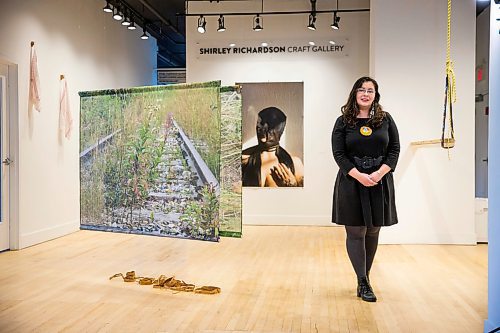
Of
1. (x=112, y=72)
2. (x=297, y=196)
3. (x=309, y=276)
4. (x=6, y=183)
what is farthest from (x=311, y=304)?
(x=112, y=72)

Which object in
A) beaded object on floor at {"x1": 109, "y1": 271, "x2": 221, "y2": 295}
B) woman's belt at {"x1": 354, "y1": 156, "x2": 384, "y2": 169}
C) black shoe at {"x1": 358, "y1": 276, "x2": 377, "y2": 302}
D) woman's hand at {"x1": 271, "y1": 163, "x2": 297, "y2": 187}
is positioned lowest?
beaded object on floor at {"x1": 109, "y1": 271, "x2": 221, "y2": 295}

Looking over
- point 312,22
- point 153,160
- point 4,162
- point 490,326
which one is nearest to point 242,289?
point 153,160

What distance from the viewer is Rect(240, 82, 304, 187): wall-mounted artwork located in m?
9.23

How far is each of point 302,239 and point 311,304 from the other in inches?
141

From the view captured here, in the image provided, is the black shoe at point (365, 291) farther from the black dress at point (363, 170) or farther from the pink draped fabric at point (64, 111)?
the pink draped fabric at point (64, 111)

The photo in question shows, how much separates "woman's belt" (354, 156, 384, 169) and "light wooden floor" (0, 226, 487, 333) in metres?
0.97

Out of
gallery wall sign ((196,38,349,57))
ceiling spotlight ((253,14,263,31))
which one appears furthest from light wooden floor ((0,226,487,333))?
gallery wall sign ((196,38,349,57))

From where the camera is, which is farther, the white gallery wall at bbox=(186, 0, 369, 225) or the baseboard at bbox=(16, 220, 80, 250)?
the white gallery wall at bbox=(186, 0, 369, 225)

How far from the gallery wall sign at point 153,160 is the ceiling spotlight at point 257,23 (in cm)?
417

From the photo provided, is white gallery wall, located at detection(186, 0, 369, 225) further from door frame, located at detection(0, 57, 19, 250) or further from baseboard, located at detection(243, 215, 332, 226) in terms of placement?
door frame, located at detection(0, 57, 19, 250)

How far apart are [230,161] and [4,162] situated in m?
3.38

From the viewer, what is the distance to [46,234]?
742cm

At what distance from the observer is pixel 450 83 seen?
21.0ft

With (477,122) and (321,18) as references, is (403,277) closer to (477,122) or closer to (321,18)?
(321,18)
